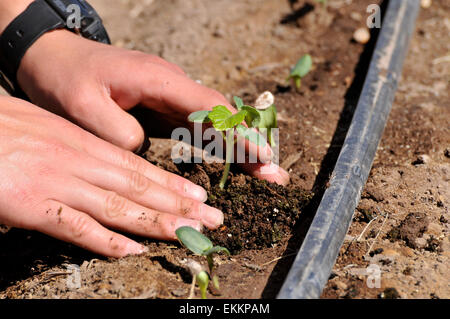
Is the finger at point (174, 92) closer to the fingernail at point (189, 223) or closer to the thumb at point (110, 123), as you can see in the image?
the thumb at point (110, 123)

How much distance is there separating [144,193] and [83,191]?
0.22 m

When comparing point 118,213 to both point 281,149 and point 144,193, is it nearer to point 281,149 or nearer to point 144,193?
point 144,193

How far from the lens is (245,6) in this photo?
3.46m

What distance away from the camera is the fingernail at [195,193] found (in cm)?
192

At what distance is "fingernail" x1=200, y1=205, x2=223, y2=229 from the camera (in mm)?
1811

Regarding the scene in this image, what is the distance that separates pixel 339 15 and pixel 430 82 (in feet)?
2.87

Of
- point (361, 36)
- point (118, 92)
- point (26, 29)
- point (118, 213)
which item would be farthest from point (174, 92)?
point (361, 36)

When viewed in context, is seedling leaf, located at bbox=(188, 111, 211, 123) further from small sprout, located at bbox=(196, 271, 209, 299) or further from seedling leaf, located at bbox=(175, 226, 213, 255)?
small sprout, located at bbox=(196, 271, 209, 299)

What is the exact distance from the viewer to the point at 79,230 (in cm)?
168

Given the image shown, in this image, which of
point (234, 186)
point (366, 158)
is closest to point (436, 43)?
point (366, 158)

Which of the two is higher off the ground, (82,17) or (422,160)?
(82,17)

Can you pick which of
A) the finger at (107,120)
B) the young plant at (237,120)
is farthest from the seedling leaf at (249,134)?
the finger at (107,120)

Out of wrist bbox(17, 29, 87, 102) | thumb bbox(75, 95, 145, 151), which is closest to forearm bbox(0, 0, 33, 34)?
wrist bbox(17, 29, 87, 102)

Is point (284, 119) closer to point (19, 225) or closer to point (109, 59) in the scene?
point (109, 59)
